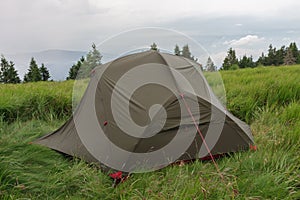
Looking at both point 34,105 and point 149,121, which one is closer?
point 149,121

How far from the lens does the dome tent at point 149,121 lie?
2.58 metres

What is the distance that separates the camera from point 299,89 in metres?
4.34

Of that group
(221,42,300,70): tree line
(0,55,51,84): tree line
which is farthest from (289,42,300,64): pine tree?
(0,55,51,84): tree line

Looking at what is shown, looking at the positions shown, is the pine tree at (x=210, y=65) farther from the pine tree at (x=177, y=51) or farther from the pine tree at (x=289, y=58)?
the pine tree at (x=289, y=58)

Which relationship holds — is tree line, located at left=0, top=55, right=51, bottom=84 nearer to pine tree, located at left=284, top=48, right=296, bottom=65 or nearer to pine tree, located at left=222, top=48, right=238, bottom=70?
pine tree, located at left=222, top=48, right=238, bottom=70

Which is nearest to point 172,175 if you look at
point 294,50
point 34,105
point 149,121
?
point 149,121

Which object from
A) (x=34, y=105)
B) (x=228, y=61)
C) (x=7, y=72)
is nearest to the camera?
(x=34, y=105)

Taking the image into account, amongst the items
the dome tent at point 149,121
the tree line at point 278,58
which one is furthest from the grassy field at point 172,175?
the tree line at point 278,58

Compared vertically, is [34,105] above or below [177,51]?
below

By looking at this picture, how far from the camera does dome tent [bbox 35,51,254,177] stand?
8.45 feet

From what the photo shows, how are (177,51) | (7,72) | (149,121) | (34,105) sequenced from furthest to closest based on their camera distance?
(7,72) → (34,105) → (177,51) → (149,121)

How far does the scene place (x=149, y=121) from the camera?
259 centimetres

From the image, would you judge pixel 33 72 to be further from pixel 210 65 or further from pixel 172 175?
pixel 172 175

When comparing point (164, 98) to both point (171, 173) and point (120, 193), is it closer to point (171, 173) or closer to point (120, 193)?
point (171, 173)
